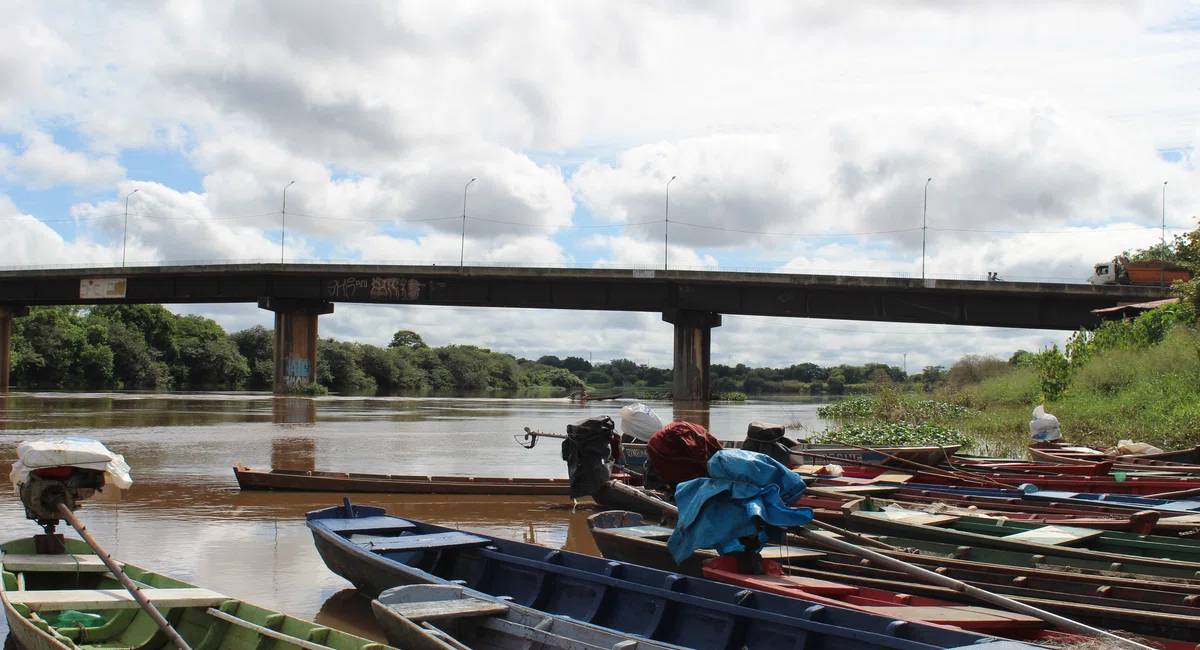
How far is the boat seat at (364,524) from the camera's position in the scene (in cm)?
984

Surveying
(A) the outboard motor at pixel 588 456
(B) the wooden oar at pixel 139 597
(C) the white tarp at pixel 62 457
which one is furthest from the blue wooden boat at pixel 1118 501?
(C) the white tarp at pixel 62 457

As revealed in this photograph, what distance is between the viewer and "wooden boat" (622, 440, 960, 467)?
17.7 m

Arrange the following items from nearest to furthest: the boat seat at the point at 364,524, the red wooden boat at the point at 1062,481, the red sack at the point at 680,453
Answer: the boat seat at the point at 364,524 < the red sack at the point at 680,453 < the red wooden boat at the point at 1062,481

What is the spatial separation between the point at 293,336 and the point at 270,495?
39.7 metres

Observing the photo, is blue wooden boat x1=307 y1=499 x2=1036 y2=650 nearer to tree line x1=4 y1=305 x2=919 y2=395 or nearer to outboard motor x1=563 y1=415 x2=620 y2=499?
outboard motor x1=563 y1=415 x2=620 y2=499

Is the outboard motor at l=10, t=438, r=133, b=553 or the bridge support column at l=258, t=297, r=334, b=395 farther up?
the bridge support column at l=258, t=297, r=334, b=395

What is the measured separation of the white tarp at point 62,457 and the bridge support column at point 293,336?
47237 mm

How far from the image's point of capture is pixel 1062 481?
50.8ft

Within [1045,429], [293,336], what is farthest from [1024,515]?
[293,336]

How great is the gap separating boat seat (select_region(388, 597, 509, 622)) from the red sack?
337 cm

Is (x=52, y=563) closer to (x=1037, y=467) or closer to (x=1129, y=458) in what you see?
(x=1037, y=467)

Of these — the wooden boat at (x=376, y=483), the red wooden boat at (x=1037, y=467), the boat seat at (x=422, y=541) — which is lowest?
the wooden boat at (x=376, y=483)

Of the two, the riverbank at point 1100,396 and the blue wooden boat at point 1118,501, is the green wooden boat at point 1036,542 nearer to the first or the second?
the blue wooden boat at point 1118,501

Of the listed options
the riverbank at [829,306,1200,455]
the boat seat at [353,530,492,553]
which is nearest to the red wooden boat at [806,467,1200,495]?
the boat seat at [353,530,492,553]
